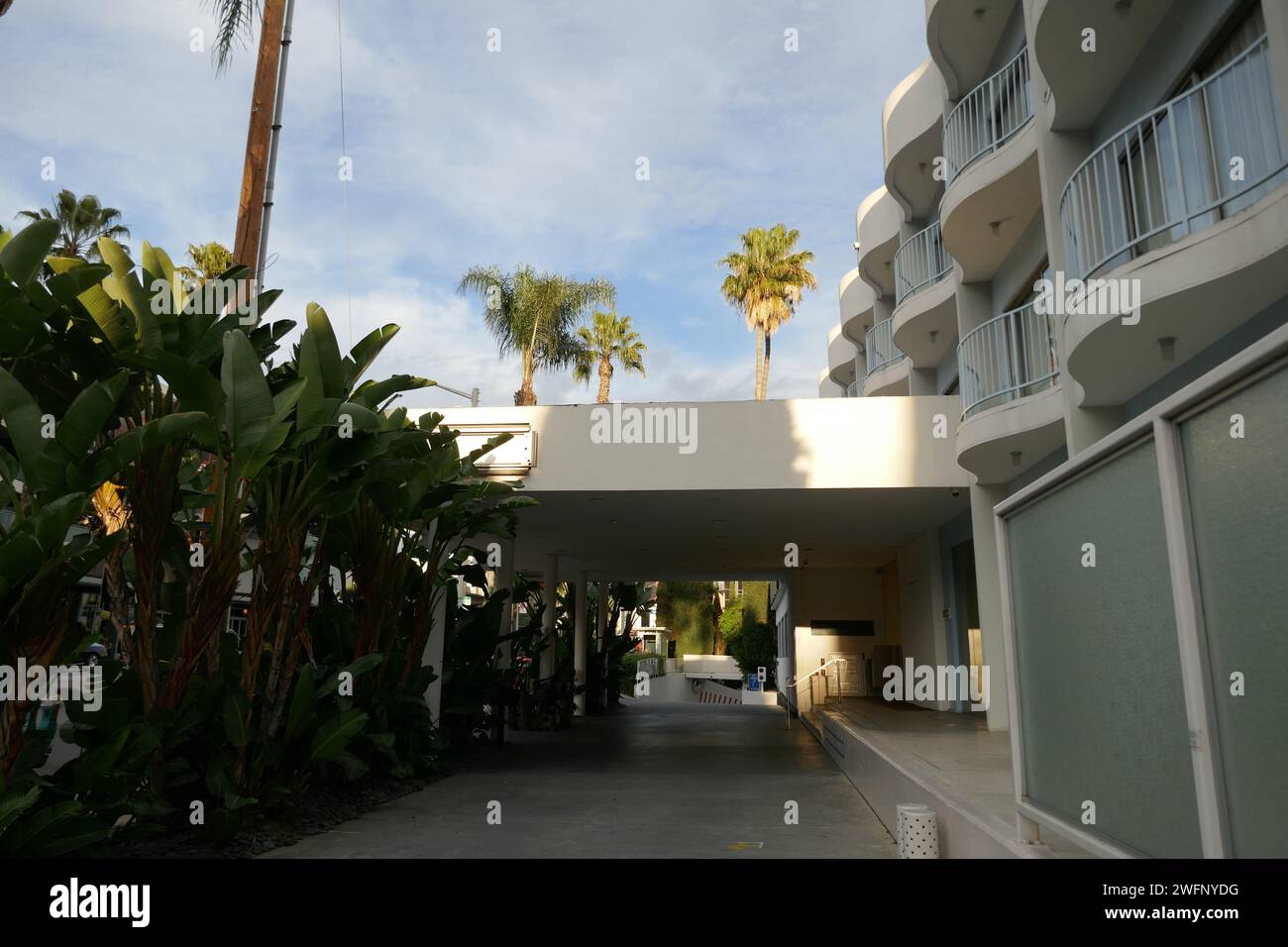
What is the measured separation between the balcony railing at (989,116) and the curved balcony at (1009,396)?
2.37m

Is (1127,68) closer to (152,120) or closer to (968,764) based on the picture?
(968,764)

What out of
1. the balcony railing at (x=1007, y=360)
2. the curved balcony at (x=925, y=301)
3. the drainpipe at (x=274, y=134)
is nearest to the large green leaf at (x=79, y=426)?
the drainpipe at (x=274, y=134)

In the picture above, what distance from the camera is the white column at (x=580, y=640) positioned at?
2214cm

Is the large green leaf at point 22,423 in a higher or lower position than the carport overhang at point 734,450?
lower

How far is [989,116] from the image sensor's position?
13.2 meters

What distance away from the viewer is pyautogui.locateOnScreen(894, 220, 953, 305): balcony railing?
15375mm

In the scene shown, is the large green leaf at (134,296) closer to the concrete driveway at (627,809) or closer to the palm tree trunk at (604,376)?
the concrete driveway at (627,809)

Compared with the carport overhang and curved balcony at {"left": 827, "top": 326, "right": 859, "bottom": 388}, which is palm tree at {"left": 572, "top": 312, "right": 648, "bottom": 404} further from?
the carport overhang

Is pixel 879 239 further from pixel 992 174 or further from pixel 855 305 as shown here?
pixel 992 174

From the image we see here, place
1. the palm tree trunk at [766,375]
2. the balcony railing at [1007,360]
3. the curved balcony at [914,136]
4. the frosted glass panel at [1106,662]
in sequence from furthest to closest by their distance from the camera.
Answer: the palm tree trunk at [766,375], the curved balcony at [914,136], the balcony railing at [1007,360], the frosted glass panel at [1106,662]

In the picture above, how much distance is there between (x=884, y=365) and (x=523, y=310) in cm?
1486

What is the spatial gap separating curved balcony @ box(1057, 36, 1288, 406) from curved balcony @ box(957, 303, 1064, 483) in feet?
5.01

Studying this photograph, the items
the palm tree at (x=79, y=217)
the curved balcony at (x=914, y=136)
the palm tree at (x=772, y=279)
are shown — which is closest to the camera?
the curved balcony at (x=914, y=136)
